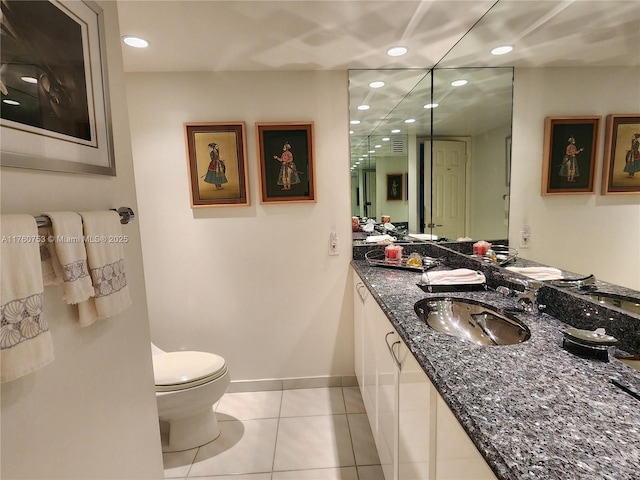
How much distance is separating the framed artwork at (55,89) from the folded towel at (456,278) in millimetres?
1448

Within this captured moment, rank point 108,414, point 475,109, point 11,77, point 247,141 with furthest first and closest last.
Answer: point 247,141 < point 475,109 < point 108,414 < point 11,77

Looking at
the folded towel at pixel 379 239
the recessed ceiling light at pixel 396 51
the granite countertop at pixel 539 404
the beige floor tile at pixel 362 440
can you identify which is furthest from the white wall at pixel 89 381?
the folded towel at pixel 379 239

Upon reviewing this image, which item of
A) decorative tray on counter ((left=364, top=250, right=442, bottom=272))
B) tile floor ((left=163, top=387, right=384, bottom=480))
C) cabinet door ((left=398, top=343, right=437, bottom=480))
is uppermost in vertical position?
decorative tray on counter ((left=364, top=250, right=442, bottom=272))

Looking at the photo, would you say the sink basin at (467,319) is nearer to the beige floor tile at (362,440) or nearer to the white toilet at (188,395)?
the beige floor tile at (362,440)

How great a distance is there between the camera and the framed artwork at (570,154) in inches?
39.0

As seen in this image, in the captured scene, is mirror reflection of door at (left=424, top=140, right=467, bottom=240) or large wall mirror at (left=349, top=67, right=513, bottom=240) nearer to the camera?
large wall mirror at (left=349, top=67, right=513, bottom=240)

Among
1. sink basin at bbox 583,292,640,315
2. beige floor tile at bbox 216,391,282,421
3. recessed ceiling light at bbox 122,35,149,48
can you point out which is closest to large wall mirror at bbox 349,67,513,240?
sink basin at bbox 583,292,640,315

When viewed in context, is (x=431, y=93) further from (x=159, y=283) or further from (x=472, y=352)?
(x=159, y=283)

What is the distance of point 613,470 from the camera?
1.67 feet

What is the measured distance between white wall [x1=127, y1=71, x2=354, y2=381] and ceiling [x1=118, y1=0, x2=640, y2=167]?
Result: 0.52 feet

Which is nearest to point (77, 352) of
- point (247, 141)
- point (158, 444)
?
point (158, 444)

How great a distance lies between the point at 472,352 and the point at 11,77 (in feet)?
4.29

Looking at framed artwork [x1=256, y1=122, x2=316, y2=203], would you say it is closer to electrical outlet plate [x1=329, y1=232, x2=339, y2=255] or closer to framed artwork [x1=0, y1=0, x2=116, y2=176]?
electrical outlet plate [x1=329, y1=232, x2=339, y2=255]

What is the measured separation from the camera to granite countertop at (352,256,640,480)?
0.53 m
